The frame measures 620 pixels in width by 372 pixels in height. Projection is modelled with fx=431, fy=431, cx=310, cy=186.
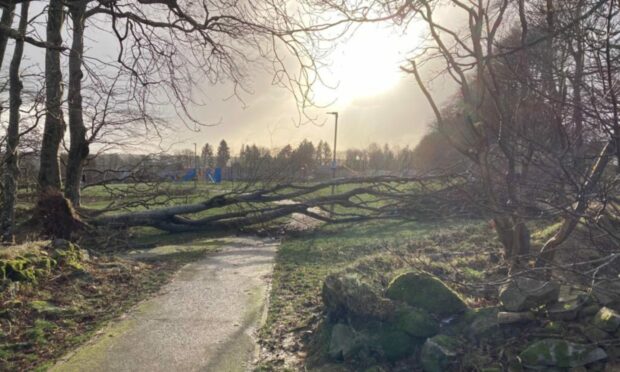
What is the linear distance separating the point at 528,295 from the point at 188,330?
11.9 feet

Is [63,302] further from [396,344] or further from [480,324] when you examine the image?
[480,324]

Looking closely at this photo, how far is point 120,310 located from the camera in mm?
5523

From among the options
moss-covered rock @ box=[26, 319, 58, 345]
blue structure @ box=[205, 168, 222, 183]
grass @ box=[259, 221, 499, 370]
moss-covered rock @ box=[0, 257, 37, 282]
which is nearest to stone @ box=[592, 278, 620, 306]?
grass @ box=[259, 221, 499, 370]

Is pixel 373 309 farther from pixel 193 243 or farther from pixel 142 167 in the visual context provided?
pixel 142 167

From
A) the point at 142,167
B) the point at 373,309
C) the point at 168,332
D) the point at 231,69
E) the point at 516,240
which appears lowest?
the point at 168,332

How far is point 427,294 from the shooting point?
4.61 m

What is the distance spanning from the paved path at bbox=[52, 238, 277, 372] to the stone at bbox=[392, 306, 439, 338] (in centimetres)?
152

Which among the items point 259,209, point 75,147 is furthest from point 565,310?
point 75,147

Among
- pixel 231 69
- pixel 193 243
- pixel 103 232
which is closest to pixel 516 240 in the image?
pixel 231 69

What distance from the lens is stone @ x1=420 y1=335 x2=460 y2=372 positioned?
12.0 feet

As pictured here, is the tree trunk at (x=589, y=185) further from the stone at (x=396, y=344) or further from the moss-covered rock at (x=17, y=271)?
the moss-covered rock at (x=17, y=271)

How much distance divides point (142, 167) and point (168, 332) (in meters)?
9.56

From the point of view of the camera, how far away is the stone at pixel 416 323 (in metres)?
4.17

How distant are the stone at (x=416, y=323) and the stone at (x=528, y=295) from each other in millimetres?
711
